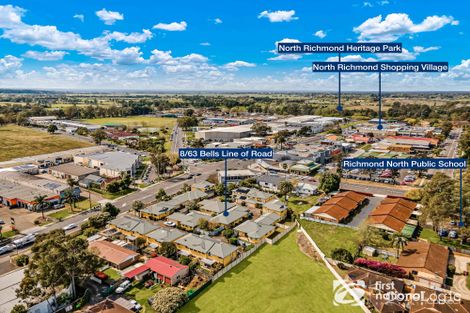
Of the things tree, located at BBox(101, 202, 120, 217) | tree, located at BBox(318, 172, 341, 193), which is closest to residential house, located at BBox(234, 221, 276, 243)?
tree, located at BBox(318, 172, 341, 193)

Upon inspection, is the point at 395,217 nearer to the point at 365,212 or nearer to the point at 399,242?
the point at 365,212

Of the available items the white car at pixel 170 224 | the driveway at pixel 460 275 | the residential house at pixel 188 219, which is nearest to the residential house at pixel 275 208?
the residential house at pixel 188 219

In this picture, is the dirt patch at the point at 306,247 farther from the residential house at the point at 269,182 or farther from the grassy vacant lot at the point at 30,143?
the grassy vacant lot at the point at 30,143

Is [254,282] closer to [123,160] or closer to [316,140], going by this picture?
[123,160]

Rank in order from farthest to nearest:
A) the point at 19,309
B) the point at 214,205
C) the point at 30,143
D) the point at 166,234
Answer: the point at 30,143 < the point at 214,205 < the point at 166,234 < the point at 19,309

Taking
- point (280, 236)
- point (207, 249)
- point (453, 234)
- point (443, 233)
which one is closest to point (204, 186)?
point (280, 236)

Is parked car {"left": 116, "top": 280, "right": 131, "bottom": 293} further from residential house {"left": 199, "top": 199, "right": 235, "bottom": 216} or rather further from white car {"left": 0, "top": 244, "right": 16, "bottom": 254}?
residential house {"left": 199, "top": 199, "right": 235, "bottom": 216}
